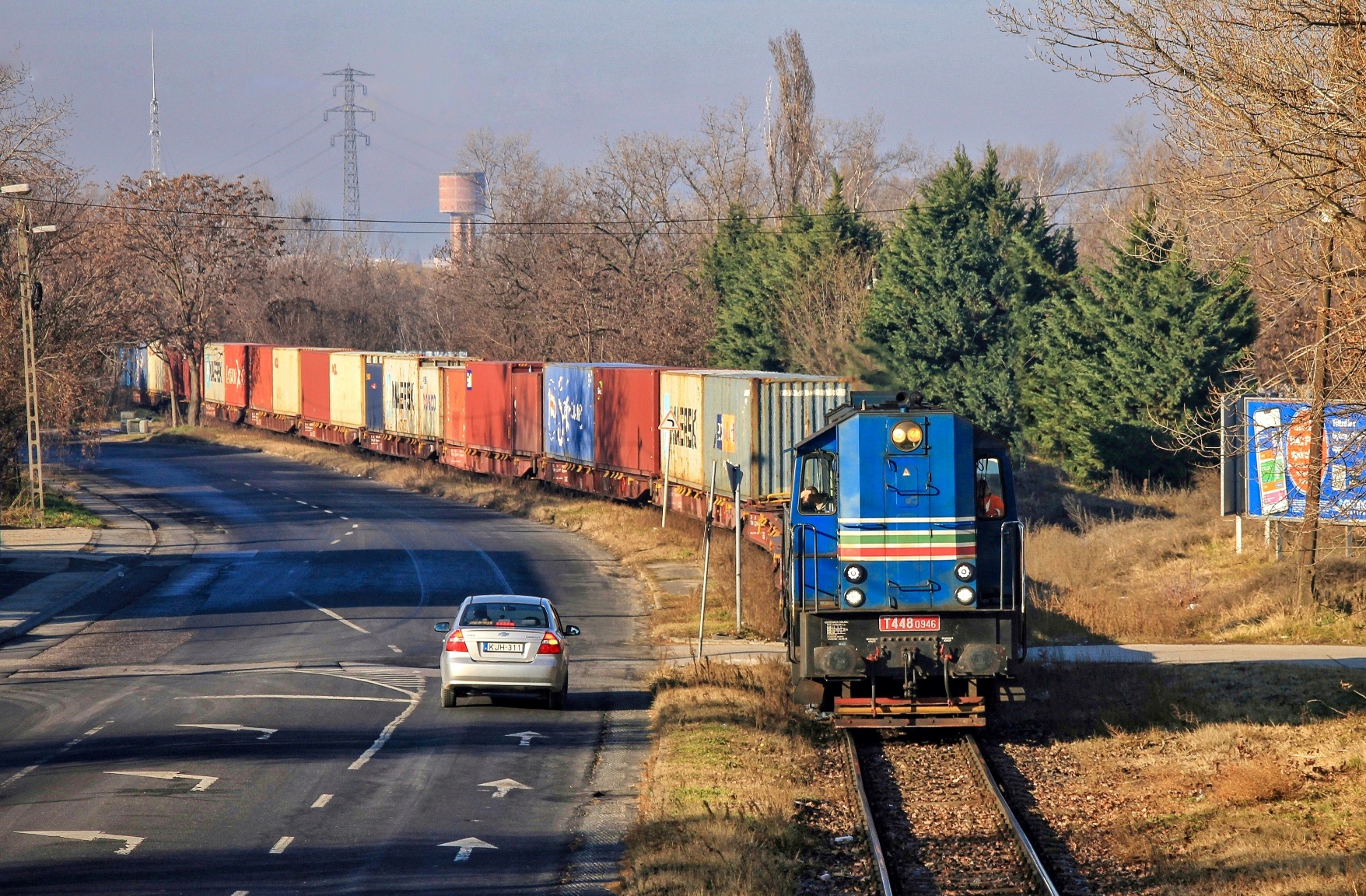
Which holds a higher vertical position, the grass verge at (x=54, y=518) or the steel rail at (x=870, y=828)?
the grass verge at (x=54, y=518)

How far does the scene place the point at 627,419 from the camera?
36156 mm

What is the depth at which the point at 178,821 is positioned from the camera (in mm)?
11844

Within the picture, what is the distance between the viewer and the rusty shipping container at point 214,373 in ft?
233

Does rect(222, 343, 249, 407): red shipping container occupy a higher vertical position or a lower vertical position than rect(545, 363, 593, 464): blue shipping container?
higher

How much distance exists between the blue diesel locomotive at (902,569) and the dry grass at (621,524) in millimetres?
7160

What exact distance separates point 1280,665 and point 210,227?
66.1 metres

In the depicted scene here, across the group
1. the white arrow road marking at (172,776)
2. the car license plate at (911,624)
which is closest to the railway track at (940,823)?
the car license plate at (911,624)

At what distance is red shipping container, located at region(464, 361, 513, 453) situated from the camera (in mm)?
43969

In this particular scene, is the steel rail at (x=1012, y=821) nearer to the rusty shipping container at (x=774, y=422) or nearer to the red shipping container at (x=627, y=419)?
the rusty shipping container at (x=774, y=422)

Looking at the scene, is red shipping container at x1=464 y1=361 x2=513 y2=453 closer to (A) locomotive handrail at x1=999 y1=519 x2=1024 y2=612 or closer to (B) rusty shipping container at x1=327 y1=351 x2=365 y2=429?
(B) rusty shipping container at x1=327 y1=351 x2=365 y2=429

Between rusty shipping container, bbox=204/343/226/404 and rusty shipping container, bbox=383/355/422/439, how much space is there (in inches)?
844

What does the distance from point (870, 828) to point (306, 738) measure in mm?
7010

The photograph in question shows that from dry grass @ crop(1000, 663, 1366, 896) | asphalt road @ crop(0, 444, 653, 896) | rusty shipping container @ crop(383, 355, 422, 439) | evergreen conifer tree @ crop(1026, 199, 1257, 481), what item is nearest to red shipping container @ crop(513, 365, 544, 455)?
rusty shipping container @ crop(383, 355, 422, 439)

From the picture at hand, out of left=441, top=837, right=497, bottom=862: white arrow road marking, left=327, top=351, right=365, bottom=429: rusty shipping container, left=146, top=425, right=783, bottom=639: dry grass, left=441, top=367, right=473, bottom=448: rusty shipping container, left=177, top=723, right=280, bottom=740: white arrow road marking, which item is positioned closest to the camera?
left=441, top=837, right=497, bottom=862: white arrow road marking
